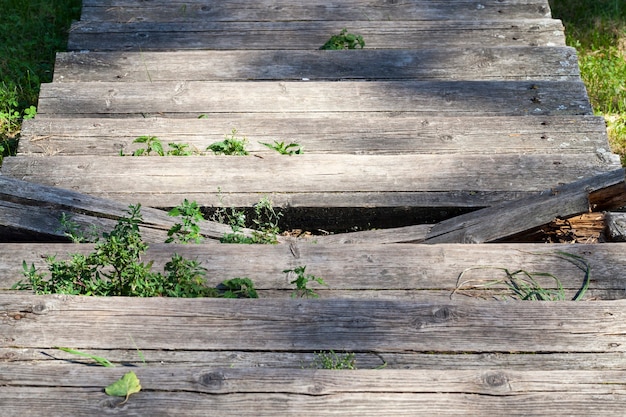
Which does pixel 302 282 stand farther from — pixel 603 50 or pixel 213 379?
pixel 603 50

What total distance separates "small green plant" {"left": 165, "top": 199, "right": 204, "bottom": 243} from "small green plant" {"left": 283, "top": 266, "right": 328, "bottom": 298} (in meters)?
0.58

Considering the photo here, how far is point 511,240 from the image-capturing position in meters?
3.64

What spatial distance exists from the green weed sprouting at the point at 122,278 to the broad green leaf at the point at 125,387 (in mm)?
708

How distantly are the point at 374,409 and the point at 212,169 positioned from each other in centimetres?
191

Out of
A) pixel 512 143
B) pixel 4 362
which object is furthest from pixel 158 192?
pixel 512 143

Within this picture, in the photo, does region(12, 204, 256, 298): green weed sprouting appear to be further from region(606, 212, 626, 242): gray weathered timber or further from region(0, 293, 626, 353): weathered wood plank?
region(606, 212, 626, 242): gray weathered timber

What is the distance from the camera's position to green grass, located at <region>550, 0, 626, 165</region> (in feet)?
18.3

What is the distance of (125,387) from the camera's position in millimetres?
2400

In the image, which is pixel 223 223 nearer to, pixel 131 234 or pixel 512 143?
pixel 131 234

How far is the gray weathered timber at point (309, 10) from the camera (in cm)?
555

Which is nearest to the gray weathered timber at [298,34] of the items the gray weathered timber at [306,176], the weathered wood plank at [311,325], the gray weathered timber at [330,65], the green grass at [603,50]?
the gray weathered timber at [330,65]

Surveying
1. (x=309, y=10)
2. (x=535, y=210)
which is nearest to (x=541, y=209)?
(x=535, y=210)

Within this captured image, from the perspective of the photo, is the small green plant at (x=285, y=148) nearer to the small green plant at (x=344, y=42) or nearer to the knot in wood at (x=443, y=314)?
the small green plant at (x=344, y=42)

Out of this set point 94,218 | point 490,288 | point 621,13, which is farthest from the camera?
point 621,13
